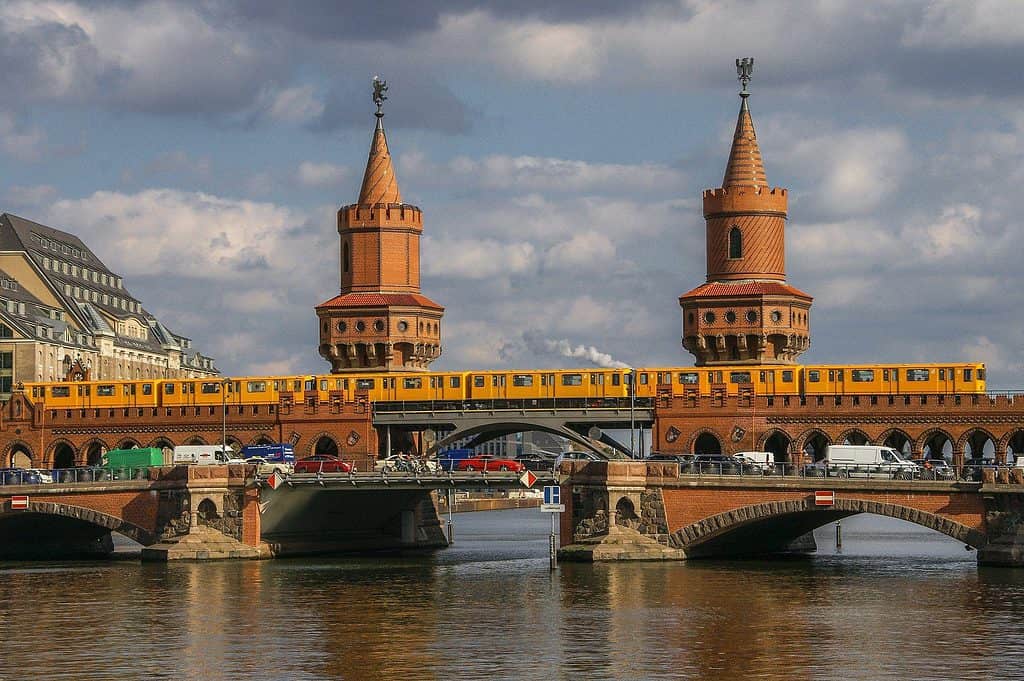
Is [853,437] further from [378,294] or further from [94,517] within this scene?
[94,517]

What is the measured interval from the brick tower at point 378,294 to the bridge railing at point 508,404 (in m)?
8.99

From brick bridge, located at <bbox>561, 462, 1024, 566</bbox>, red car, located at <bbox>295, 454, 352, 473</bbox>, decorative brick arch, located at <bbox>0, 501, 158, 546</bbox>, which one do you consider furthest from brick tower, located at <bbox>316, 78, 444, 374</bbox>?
brick bridge, located at <bbox>561, 462, 1024, 566</bbox>

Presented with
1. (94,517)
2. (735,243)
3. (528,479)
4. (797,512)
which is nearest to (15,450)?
(94,517)

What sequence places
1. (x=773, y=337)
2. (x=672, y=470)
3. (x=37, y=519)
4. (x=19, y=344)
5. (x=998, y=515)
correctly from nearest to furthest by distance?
(x=998, y=515) < (x=672, y=470) < (x=37, y=519) < (x=773, y=337) < (x=19, y=344)

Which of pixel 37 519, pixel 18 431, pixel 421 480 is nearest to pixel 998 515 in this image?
pixel 421 480

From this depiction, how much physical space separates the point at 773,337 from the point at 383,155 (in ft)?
106

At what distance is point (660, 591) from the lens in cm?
8256

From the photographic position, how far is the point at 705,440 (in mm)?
127688

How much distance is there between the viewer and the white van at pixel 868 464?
305 feet

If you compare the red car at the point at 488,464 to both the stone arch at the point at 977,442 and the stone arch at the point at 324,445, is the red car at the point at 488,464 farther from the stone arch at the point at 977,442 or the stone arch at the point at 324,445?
the stone arch at the point at 977,442

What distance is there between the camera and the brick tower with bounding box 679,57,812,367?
133250 millimetres

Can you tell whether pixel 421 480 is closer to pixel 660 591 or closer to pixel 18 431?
pixel 660 591

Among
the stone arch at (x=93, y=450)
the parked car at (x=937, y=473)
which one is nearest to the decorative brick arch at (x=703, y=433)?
the parked car at (x=937, y=473)

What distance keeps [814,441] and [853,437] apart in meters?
5.64
